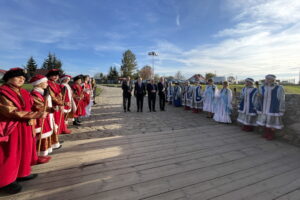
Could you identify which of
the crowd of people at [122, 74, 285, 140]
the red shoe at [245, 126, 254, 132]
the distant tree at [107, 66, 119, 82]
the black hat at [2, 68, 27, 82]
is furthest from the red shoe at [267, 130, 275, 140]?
the distant tree at [107, 66, 119, 82]

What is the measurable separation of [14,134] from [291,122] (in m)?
6.08

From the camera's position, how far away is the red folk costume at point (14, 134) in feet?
6.32

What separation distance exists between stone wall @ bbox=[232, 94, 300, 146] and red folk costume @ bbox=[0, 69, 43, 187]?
211 inches

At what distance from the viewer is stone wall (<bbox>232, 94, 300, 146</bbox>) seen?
3.85 metres

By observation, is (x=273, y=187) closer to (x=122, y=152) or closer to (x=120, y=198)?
(x=120, y=198)

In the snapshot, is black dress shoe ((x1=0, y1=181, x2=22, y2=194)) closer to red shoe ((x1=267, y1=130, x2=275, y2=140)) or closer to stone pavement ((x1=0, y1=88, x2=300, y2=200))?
stone pavement ((x1=0, y1=88, x2=300, y2=200))

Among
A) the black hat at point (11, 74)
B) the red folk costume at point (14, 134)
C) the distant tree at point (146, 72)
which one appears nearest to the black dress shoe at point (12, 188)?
the red folk costume at point (14, 134)

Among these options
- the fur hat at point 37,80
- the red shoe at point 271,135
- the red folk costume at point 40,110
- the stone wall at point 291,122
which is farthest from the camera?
the red shoe at point 271,135

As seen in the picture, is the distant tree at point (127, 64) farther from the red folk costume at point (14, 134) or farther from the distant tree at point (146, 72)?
the red folk costume at point (14, 134)

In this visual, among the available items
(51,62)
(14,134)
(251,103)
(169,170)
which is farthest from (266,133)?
(51,62)

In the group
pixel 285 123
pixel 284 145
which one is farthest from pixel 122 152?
pixel 285 123

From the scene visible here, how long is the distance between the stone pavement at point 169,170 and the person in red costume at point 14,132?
243 mm

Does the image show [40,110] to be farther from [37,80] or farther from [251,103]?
[251,103]

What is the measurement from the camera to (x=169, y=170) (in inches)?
102
